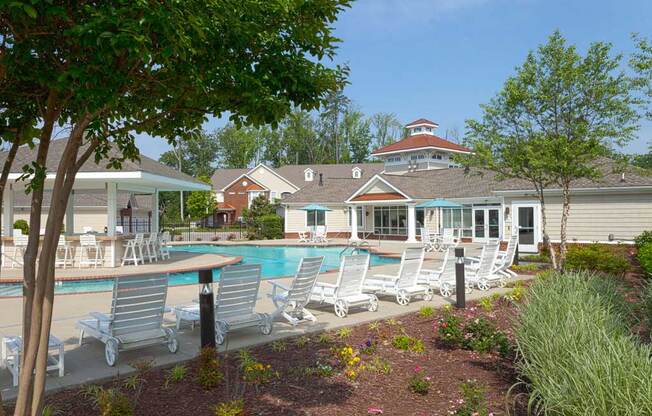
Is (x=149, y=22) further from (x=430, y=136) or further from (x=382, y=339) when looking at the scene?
(x=430, y=136)

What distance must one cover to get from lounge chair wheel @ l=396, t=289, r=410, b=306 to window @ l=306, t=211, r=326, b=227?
2894 cm

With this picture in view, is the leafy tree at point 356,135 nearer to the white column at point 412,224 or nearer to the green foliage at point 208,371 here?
the white column at point 412,224

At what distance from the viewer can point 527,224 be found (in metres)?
24.7

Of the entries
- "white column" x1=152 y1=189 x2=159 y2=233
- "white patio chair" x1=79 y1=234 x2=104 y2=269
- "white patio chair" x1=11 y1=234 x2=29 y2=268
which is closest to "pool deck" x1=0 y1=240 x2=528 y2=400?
"white patio chair" x1=79 y1=234 x2=104 y2=269

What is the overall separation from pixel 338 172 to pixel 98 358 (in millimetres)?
51018

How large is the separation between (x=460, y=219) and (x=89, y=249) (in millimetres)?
21968

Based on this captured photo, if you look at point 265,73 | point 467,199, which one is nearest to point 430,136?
point 467,199

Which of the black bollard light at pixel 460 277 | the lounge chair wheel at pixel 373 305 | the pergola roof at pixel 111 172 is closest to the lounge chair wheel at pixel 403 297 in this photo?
the lounge chair wheel at pixel 373 305

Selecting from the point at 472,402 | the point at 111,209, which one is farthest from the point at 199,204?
the point at 472,402

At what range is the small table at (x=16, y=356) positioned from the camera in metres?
5.39

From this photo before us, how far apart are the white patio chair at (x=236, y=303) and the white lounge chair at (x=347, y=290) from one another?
166cm

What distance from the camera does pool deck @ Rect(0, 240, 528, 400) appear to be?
566 cm

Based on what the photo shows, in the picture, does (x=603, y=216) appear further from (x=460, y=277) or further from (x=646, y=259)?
(x=460, y=277)

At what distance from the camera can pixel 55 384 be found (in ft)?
17.4
